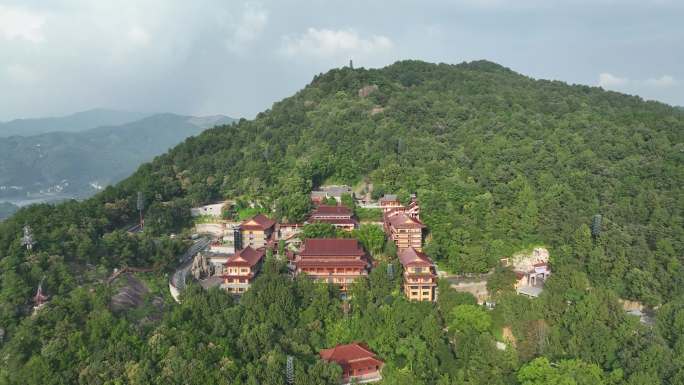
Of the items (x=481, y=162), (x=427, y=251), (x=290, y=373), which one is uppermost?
(x=481, y=162)

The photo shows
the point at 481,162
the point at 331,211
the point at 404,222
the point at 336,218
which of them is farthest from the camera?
the point at 481,162

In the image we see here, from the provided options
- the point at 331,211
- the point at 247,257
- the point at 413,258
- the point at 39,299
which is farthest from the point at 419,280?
the point at 39,299

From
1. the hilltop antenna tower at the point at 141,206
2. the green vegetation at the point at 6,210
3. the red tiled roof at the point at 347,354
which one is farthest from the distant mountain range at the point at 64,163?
the red tiled roof at the point at 347,354

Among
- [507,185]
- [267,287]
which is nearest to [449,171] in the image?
[507,185]

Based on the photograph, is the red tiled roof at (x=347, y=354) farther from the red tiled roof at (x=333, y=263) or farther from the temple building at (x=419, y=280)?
the red tiled roof at (x=333, y=263)

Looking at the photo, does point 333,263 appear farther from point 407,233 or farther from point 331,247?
point 407,233

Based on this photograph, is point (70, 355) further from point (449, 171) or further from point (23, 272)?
point (449, 171)

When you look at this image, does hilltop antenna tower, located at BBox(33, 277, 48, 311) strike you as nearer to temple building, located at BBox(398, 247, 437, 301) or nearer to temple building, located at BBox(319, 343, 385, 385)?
temple building, located at BBox(319, 343, 385, 385)
